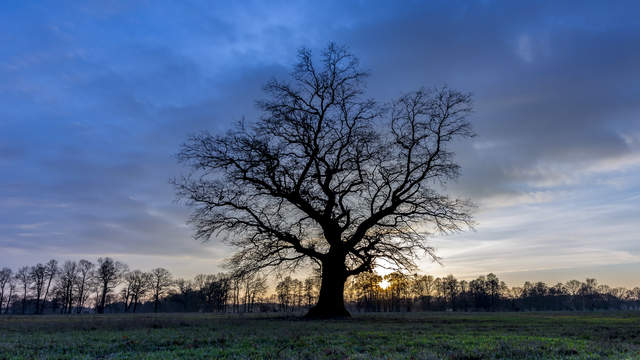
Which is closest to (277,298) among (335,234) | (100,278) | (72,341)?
(100,278)

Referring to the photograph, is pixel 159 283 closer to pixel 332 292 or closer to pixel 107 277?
pixel 107 277

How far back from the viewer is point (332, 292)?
25.2m

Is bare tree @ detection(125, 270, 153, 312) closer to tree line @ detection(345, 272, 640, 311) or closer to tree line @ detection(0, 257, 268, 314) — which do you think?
tree line @ detection(0, 257, 268, 314)

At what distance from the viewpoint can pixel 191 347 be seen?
997 cm

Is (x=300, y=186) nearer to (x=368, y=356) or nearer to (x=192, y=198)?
(x=192, y=198)

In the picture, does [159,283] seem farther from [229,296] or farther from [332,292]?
[332,292]

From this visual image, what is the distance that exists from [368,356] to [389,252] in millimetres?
17744

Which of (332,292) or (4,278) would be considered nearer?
(332,292)

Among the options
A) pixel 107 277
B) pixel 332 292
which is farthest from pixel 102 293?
pixel 332 292

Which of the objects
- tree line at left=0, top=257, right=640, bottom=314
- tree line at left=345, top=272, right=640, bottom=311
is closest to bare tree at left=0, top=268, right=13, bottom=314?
tree line at left=0, top=257, right=640, bottom=314

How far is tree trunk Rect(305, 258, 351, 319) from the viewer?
24641mm

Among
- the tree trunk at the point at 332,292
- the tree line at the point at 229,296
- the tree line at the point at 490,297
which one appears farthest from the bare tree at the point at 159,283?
the tree trunk at the point at 332,292

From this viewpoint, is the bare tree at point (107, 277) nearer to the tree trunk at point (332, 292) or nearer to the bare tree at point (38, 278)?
the bare tree at point (38, 278)

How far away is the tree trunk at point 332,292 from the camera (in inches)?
970
